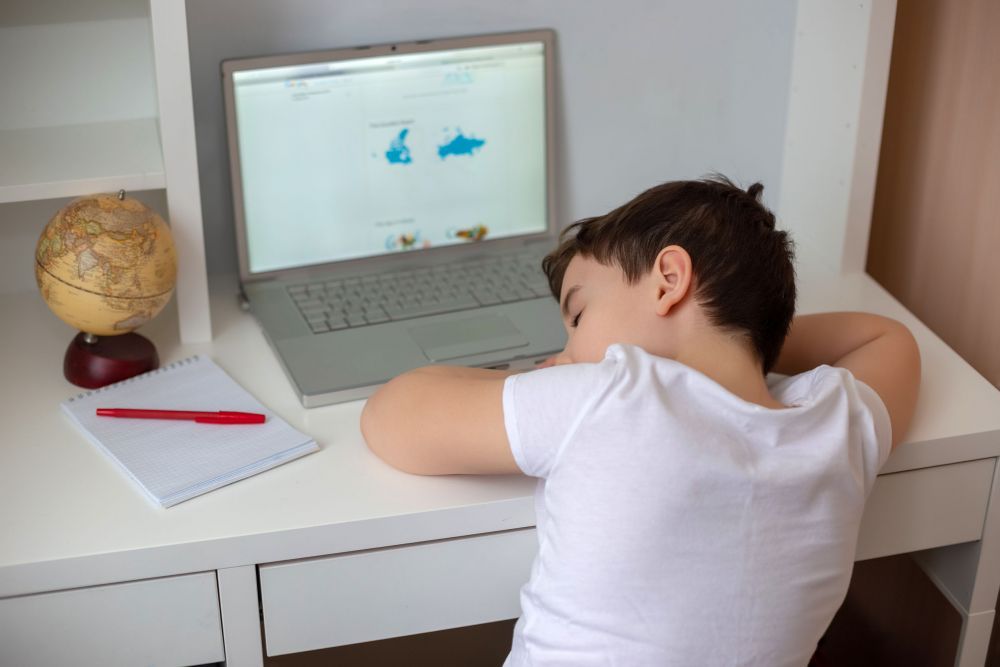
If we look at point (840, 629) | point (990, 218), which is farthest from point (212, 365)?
point (840, 629)

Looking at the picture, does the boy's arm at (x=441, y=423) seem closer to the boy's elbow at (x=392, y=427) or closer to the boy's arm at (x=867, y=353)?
the boy's elbow at (x=392, y=427)

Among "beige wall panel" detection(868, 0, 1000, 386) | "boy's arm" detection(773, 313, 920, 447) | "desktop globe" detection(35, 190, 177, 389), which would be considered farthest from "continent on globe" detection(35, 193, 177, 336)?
"beige wall panel" detection(868, 0, 1000, 386)

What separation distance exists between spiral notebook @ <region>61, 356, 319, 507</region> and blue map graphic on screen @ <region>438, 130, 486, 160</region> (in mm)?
427

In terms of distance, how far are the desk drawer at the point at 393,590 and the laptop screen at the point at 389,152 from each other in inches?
20.5

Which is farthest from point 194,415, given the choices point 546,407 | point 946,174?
point 946,174

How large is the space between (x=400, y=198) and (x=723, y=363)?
2.05 ft

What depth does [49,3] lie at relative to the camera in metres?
1.34

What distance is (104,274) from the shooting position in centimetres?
117

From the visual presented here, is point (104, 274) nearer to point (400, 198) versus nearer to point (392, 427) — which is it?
point (392, 427)

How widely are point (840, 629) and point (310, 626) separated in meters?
1.03

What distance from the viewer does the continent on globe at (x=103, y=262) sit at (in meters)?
1.17

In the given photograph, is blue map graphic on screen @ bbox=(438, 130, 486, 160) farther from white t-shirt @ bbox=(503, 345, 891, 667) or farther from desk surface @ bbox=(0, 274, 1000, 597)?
white t-shirt @ bbox=(503, 345, 891, 667)

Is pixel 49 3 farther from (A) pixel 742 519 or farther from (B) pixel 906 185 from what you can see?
(B) pixel 906 185

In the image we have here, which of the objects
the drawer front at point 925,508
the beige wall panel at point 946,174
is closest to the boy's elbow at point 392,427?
the drawer front at point 925,508
